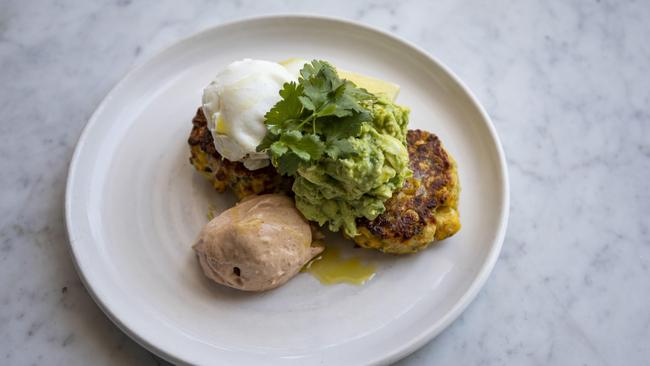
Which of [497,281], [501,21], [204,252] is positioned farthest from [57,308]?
[501,21]

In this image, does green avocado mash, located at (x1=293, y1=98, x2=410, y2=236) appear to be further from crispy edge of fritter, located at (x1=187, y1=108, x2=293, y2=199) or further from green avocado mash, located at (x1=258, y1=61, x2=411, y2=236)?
crispy edge of fritter, located at (x1=187, y1=108, x2=293, y2=199)

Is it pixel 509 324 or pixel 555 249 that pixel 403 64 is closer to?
pixel 555 249

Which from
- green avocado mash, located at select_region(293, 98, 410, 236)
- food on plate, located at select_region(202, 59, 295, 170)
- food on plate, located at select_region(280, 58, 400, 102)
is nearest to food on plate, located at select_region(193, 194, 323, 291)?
green avocado mash, located at select_region(293, 98, 410, 236)

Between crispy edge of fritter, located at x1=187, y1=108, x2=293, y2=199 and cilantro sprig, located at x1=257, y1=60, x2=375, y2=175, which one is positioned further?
crispy edge of fritter, located at x1=187, y1=108, x2=293, y2=199

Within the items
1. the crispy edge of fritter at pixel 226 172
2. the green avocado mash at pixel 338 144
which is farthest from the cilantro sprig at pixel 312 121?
the crispy edge of fritter at pixel 226 172

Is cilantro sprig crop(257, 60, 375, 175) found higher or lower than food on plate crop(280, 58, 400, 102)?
higher

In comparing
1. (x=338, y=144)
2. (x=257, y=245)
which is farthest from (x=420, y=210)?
(x=257, y=245)

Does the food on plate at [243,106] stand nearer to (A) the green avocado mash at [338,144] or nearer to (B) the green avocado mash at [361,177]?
(A) the green avocado mash at [338,144]
